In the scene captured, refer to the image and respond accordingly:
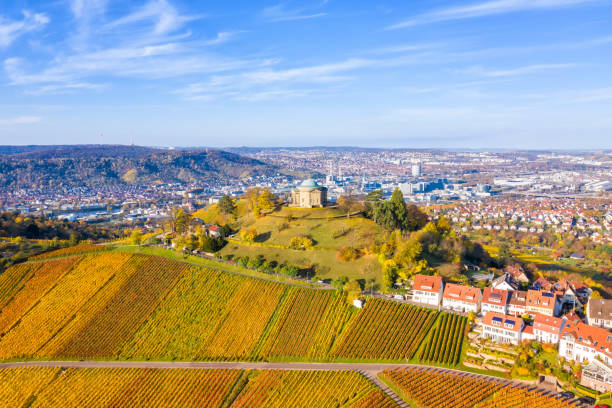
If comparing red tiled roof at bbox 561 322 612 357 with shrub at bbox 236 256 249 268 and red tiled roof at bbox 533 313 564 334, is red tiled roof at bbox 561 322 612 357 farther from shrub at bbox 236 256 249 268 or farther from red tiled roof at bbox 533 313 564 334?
shrub at bbox 236 256 249 268

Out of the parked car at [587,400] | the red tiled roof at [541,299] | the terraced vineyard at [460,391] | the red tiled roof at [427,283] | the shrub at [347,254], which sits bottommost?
the terraced vineyard at [460,391]

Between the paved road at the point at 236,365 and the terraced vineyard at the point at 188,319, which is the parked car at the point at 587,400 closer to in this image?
the terraced vineyard at the point at 188,319

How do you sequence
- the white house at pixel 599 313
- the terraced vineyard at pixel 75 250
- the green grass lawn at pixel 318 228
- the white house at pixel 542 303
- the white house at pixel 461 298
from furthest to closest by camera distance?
the terraced vineyard at pixel 75 250 → the green grass lawn at pixel 318 228 → the white house at pixel 461 298 → the white house at pixel 542 303 → the white house at pixel 599 313

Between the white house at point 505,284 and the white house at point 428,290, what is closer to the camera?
the white house at point 428,290

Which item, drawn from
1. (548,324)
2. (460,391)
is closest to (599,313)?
(548,324)

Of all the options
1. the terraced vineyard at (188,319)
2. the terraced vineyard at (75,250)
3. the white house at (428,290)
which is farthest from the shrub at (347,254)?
the terraced vineyard at (75,250)

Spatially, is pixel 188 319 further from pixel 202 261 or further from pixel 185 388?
pixel 202 261

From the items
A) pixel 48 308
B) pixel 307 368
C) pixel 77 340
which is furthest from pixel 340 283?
pixel 48 308

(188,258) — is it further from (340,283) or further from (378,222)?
(378,222)
